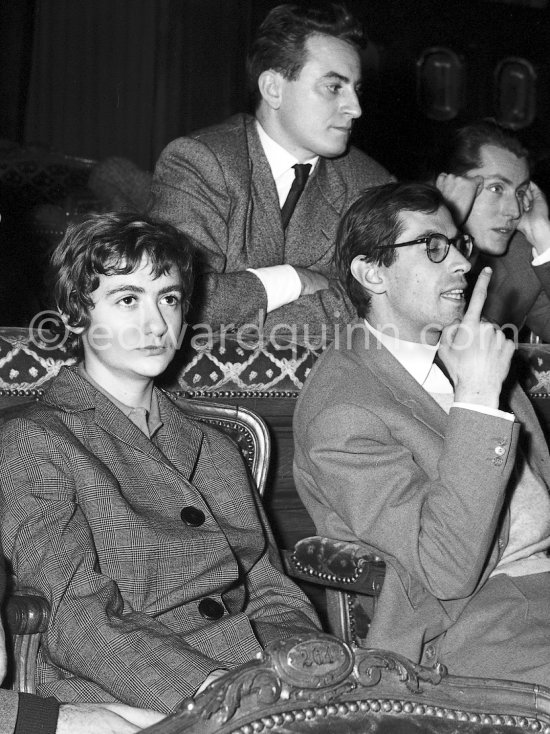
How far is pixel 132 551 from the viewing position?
5.05 ft

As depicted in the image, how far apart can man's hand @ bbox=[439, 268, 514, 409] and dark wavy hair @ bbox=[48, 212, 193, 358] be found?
20.7 inches

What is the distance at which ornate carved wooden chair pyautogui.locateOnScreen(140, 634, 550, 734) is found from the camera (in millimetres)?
901

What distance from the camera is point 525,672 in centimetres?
158

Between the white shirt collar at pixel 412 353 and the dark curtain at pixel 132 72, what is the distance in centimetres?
495

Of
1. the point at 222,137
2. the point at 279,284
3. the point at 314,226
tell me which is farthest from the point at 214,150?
the point at 279,284

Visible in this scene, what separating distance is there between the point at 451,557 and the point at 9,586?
2.29 ft

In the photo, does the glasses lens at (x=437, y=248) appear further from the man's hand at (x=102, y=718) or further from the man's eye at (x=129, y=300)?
the man's hand at (x=102, y=718)

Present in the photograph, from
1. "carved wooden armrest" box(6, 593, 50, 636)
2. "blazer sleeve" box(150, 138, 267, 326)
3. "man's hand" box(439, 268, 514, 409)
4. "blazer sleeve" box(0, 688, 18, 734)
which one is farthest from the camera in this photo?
"blazer sleeve" box(150, 138, 267, 326)

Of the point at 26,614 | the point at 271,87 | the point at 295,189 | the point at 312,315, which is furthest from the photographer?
the point at 271,87

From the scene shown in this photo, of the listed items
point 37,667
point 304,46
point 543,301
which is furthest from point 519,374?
point 37,667

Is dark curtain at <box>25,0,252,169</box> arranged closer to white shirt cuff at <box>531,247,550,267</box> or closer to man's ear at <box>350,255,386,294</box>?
white shirt cuff at <box>531,247,550,267</box>

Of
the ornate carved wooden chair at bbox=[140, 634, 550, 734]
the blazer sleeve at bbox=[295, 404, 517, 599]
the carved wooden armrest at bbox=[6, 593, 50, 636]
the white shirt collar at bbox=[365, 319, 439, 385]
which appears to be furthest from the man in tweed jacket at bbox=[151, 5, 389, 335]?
the ornate carved wooden chair at bbox=[140, 634, 550, 734]

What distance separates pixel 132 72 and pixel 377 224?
518cm

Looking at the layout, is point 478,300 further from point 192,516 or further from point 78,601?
point 78,601
